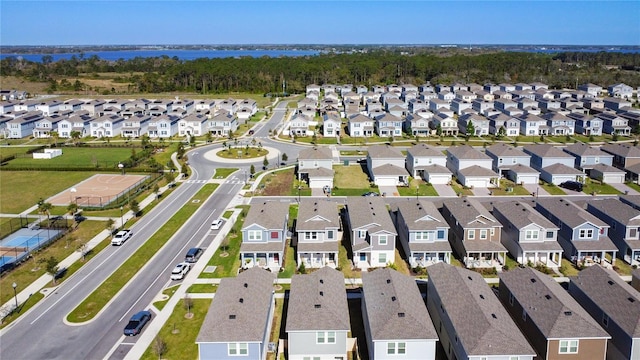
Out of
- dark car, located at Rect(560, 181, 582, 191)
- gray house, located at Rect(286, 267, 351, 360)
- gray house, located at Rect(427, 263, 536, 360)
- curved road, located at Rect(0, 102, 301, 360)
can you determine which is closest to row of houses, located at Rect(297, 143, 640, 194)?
dark car, located at Rect(560, 181, 582, 191)

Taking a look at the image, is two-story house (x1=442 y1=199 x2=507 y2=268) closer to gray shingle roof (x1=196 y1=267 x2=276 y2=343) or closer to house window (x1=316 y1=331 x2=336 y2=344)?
house window (x1=316 y1=331 x2=336 y2=344)

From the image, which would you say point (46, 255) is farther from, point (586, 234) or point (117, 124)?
point (117, 124)

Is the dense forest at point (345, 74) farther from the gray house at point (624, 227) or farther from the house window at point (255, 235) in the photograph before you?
the gray house at point (624, 227)

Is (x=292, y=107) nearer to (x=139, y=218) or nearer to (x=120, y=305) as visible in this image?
(x=139, y=218)

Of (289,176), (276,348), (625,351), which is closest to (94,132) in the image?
(289,176)

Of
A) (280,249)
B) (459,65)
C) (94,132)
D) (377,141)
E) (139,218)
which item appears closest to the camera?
(280,249)

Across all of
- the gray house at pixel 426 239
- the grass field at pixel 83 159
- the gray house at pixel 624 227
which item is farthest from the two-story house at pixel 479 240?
the grass field at pixel 83 159
